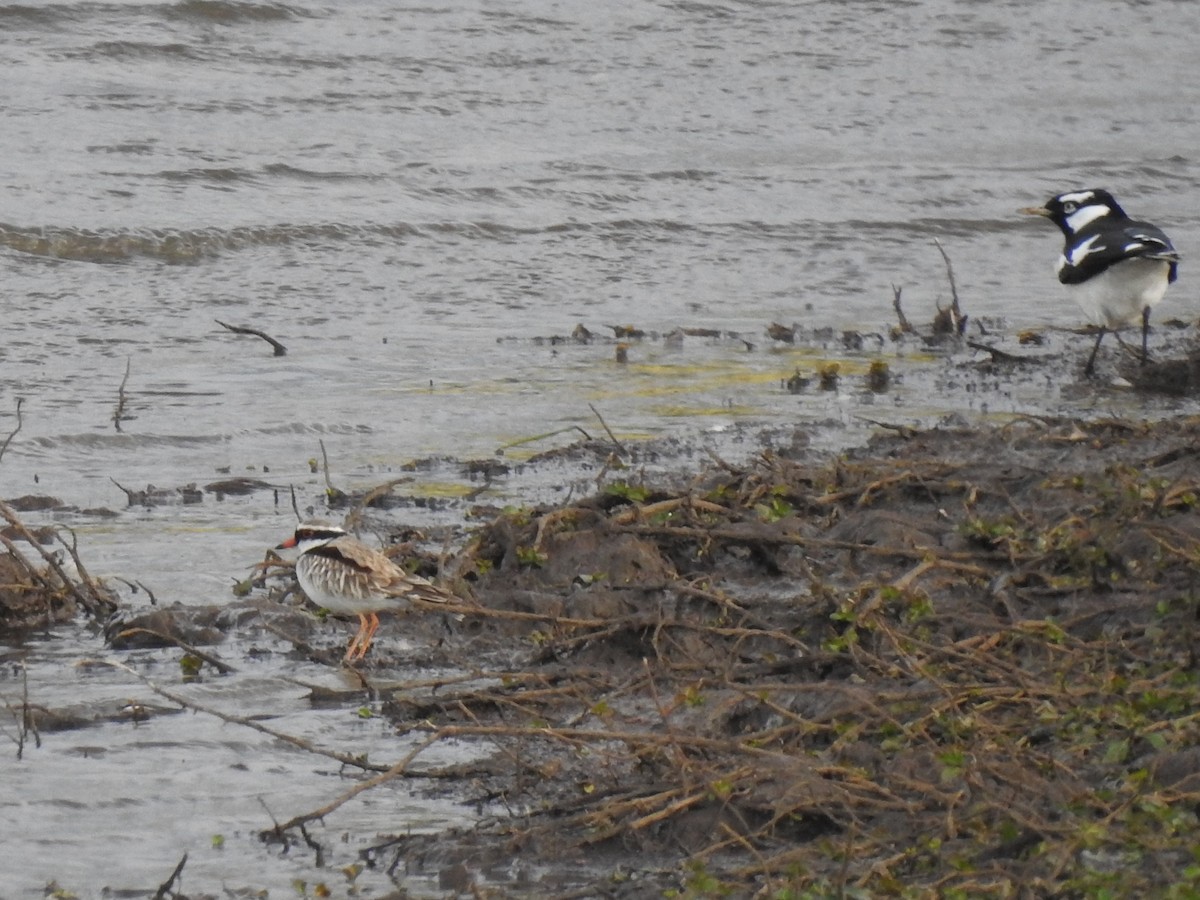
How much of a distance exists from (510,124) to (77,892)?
13.1m

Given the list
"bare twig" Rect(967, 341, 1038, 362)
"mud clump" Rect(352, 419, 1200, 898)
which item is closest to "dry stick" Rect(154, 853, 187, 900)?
"mud clump" Rect(352, 419, 1200, 898)

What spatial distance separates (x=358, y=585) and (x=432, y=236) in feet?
28.5

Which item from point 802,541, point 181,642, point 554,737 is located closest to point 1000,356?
point 802,541

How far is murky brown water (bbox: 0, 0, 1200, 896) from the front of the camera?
7.29m

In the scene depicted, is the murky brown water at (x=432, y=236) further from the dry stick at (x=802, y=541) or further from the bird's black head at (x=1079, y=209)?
the dry stick at (x=802, y=541)

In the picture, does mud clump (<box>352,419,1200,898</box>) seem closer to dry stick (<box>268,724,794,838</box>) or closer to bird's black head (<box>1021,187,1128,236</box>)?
dry stick (<box>268,724,794,838</box>)

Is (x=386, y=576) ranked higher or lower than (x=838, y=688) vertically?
lower

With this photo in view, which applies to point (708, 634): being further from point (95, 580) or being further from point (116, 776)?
point (95, 580)

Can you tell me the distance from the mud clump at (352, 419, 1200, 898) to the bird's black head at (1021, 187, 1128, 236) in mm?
5295

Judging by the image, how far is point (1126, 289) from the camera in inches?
438

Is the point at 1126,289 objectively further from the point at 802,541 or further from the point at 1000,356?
the point at 802,541

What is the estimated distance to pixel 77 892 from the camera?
15.6 ft

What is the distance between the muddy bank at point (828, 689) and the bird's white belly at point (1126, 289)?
400 cm

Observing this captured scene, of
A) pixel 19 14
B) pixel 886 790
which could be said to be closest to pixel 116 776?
pixel 886 790
